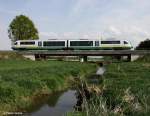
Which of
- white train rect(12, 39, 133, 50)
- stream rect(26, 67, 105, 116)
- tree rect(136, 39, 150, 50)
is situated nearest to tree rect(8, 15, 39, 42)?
white train rect(12, 39, 133, 50)

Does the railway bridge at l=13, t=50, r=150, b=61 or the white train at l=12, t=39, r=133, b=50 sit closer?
the railway bridge at l=13, t=50, r=150, b=61

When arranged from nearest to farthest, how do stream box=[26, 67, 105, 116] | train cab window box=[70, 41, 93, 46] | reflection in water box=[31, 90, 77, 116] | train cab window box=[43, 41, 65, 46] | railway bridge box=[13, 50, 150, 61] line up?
reflection in water box=[31, 90, 77, 116]
stream box=[26, 67, 105, 116]
railway bridge box=[13, 50, 150, 61]
train cab window box=[70, 41, 93, 46]
train cab window box=[43, 41, 65, 46]

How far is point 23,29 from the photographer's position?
9319 centimetres

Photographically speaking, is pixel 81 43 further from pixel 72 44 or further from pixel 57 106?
pixel 57 106

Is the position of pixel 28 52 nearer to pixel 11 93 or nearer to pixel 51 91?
pixel 51 91

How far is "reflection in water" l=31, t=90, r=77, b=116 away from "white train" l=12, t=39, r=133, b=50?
58626mm

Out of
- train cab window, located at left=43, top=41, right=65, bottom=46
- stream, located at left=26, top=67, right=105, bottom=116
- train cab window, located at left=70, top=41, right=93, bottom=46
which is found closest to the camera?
stream, located at left=26, top=67, right=105, bottom=116

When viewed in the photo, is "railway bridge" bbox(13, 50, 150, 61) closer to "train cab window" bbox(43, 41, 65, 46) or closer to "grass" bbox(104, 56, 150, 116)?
"train cab window" bbox(43, 41, 65, 46)

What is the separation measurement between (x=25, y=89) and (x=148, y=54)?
61613 mm

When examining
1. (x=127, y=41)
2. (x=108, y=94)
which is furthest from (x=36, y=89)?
(x=127, y=41)

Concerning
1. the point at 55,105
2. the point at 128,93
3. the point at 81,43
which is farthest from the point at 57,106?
the point at 81,43

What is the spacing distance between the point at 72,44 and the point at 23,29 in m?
14.1

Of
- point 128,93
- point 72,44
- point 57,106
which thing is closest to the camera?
point 128,93

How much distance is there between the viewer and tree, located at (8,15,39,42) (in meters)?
92.9
